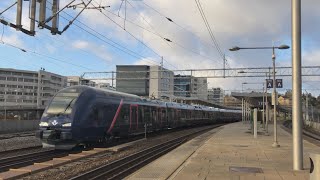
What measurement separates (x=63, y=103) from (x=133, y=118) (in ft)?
27.2

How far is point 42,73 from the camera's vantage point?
398ft

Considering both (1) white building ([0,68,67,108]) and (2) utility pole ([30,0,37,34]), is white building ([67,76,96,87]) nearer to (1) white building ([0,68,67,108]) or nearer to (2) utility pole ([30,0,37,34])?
(2) utility pole ([30,0,37,34])

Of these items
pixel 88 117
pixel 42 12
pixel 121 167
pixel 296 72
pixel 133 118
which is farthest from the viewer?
pixel 133 118

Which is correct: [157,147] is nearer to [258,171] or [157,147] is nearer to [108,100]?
[108,100]

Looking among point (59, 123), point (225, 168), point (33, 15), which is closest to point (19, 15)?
point (33, 15)

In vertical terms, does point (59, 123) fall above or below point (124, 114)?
below

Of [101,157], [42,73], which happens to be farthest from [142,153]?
[42,73]

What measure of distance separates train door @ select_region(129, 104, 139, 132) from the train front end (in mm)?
7273

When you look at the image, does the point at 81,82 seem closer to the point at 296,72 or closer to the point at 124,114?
the point at 124,114

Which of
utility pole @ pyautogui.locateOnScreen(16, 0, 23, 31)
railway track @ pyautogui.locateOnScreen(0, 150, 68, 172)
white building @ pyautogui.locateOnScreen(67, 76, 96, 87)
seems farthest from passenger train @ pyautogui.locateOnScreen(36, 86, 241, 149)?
white building @ pyautogui.locateOnScreen(67, 76, 96, 87)

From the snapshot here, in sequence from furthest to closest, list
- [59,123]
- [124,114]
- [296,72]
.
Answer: [124,114], [59,123], [296,72]

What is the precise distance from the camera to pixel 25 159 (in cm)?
1703

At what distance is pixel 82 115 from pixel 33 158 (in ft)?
11.8

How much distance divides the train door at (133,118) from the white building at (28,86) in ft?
284
